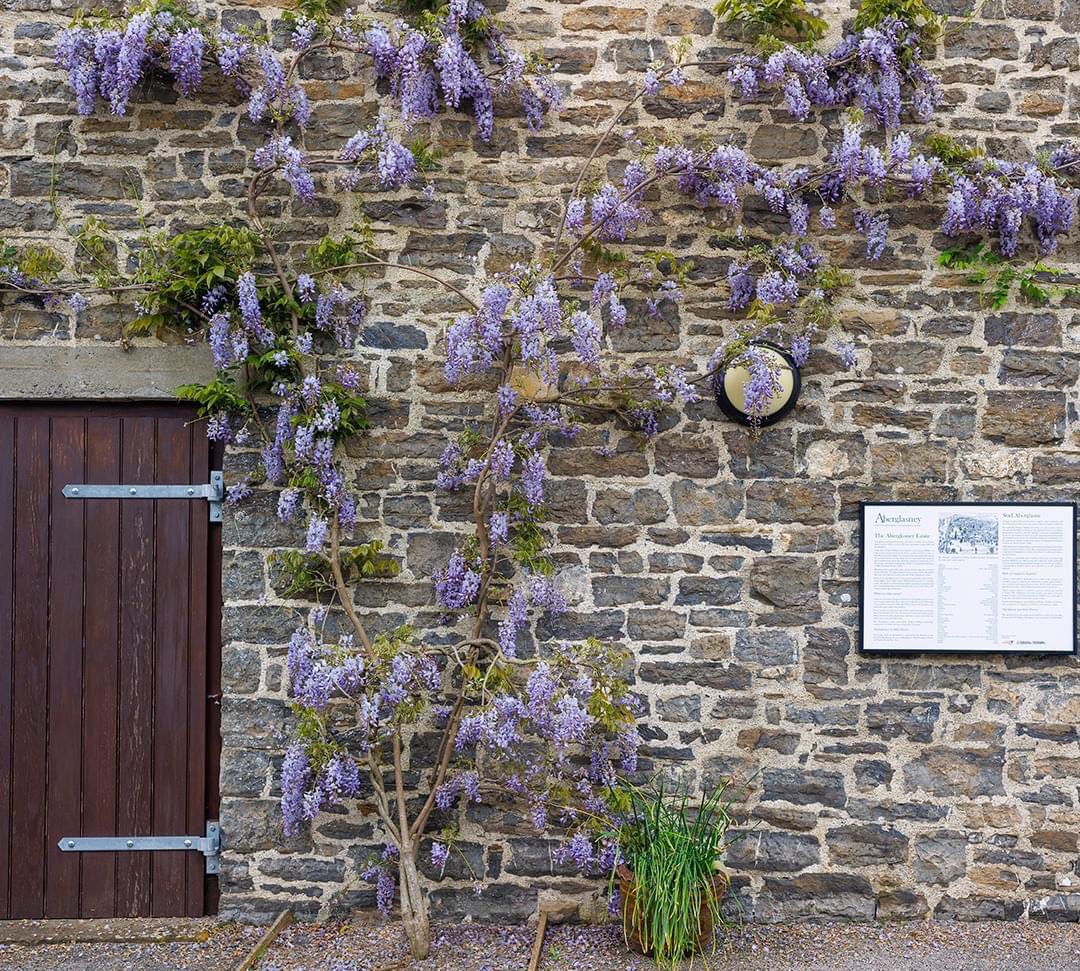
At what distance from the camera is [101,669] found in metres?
4.16

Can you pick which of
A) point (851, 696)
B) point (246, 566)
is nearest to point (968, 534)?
point (851, 696)

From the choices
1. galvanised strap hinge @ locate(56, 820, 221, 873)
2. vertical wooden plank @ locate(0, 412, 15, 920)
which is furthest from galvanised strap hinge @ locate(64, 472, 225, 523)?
galvanised strap hinge @ locate(56, 820, 221, 873)

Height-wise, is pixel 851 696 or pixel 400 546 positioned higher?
pixel 400 546

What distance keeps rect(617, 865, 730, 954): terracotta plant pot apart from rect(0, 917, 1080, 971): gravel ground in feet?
0.21

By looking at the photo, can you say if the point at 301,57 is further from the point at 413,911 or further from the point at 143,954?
the point at 143,954

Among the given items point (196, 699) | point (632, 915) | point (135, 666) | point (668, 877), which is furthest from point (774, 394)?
point (135, 666)

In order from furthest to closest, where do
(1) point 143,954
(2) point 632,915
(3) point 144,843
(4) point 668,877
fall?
1. (3) point 144,843
2. (1) point 143,954
3. (2) point 632,915
4. (4) point 668,877

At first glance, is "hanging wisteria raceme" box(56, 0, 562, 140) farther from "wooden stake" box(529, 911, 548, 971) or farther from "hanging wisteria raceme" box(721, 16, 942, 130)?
"wooden stake" box(529, 911, 548, 971)

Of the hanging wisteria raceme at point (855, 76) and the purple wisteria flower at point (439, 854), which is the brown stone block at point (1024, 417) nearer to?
the hanging wisteria raceme at point (855, 76)

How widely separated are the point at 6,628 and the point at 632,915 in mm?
2671

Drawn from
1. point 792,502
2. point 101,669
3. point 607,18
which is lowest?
point 101,669

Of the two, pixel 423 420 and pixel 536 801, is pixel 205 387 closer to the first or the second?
pixel 423 420

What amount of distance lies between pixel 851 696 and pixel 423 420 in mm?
1999

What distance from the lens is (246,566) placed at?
4105 millimetres
